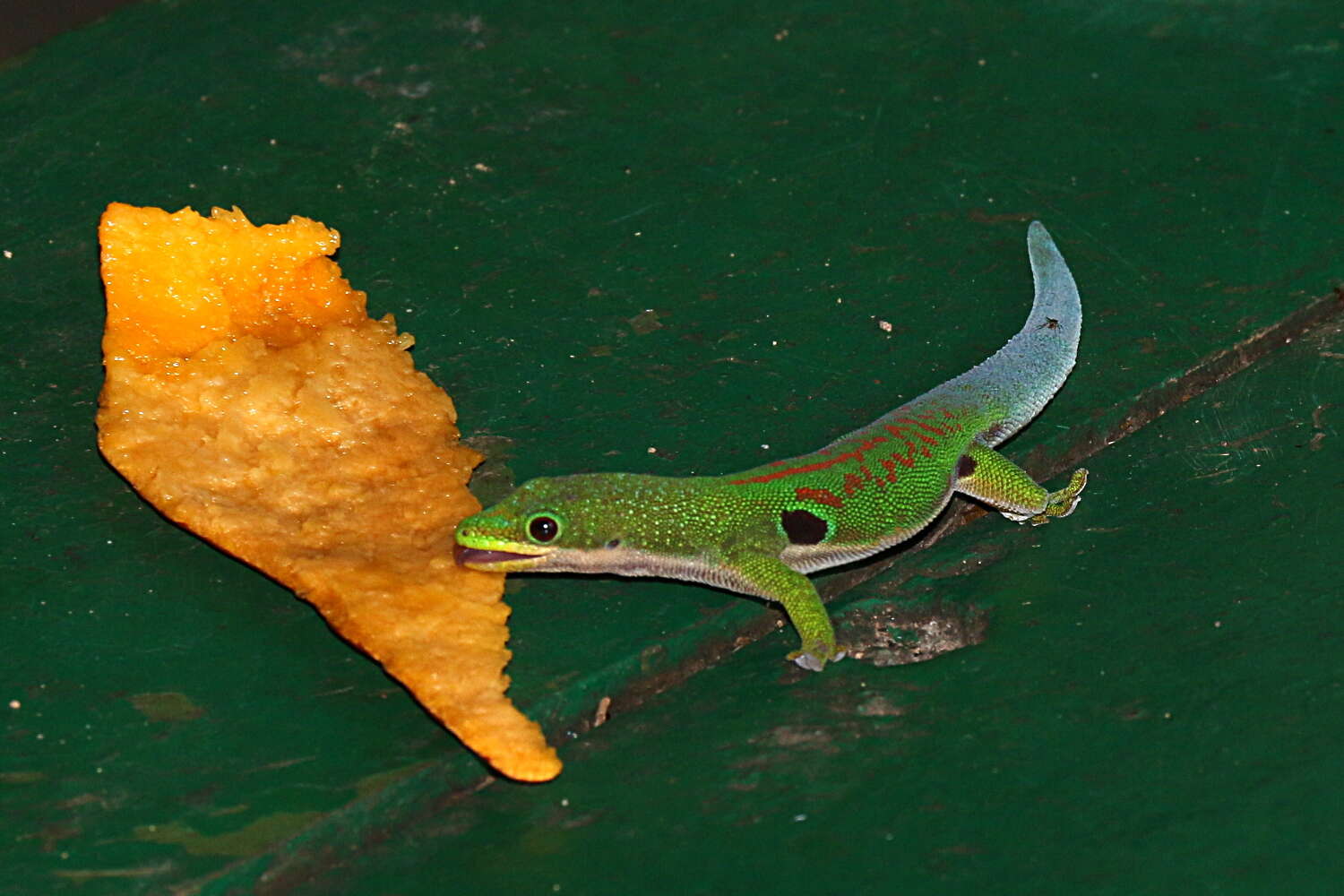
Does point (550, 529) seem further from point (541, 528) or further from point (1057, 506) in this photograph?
point (1057, 506)

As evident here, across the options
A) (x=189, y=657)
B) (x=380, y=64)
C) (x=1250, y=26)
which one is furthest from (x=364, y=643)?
(x=1250, y=26)

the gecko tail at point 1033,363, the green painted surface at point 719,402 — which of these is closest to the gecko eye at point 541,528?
the green painted surface at point 719,402

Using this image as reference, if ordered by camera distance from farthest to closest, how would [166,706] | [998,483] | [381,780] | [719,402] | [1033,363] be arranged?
[719,402] → [1033,363] → [998,483] → [166,706] → [381,780]

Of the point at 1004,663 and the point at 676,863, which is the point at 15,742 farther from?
the point at 1004,663

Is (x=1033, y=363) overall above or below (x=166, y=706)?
above

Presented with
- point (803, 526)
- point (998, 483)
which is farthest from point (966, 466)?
point (803, 526)

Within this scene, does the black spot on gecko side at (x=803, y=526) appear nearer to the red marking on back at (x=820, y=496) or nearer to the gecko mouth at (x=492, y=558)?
the red marking on back at (x=820, y=496)

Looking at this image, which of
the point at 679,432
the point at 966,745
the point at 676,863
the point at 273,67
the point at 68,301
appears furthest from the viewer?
the point at 273,67
